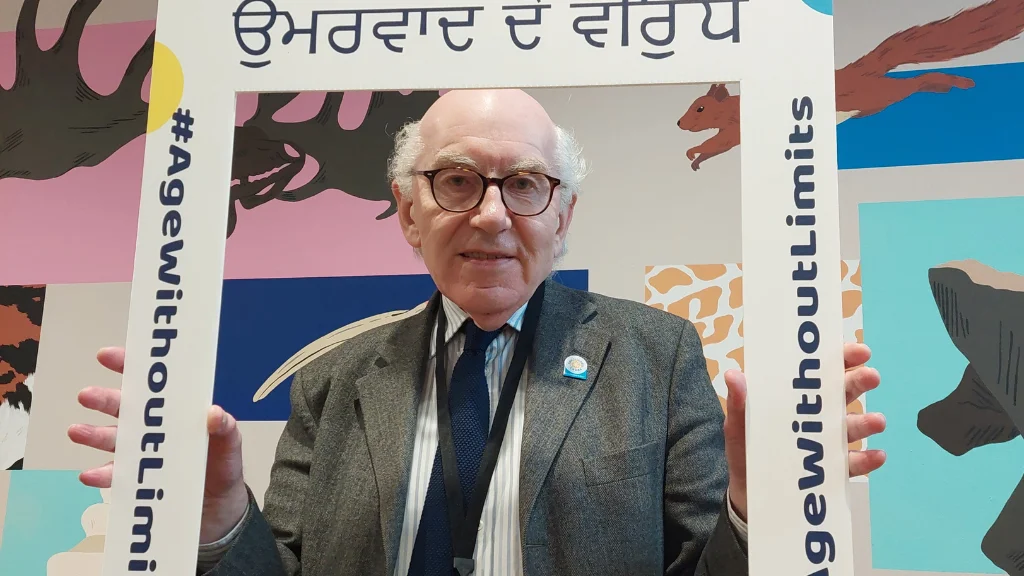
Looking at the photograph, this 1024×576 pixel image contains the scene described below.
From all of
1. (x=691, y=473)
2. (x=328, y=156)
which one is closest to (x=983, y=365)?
(x=691, y=473)

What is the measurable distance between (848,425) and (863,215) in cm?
128

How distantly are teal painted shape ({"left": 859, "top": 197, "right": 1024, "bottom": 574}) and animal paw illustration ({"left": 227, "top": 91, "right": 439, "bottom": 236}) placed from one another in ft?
4.63

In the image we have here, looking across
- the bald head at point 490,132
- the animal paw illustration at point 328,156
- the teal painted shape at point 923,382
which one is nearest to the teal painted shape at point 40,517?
the animal paw illustration at point 328,156

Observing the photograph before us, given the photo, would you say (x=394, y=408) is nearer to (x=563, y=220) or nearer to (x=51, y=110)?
(x=563, y=220)

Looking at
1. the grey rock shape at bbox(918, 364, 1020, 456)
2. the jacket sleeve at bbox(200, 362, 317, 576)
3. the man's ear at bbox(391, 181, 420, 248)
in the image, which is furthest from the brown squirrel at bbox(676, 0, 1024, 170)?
the jacket sleeve at bbox(200, 362, 317, 576)

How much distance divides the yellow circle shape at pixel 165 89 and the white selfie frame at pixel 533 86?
1 centimetres

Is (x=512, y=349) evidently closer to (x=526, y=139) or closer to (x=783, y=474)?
(x=526, y=139)

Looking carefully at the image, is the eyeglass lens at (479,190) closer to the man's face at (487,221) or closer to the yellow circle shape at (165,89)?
the man's face at (487,221)

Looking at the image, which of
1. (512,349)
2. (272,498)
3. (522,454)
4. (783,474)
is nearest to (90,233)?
(272,498)

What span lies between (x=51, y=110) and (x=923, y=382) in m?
3.07

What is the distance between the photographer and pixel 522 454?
1.33 meters

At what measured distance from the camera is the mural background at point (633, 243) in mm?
2027

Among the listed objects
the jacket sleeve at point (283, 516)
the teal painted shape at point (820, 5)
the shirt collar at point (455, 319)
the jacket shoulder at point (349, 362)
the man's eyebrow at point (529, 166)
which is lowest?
the jacket sleeve at point (283, 516)

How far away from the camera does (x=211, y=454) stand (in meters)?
1.19
